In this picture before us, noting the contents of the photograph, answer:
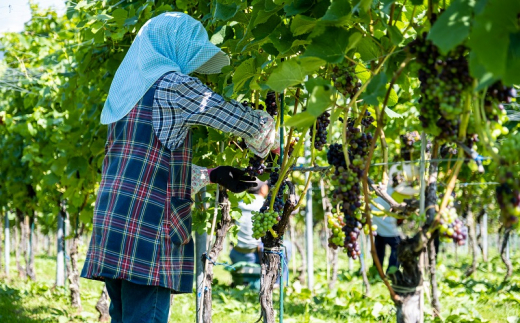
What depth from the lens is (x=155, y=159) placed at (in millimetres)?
2236

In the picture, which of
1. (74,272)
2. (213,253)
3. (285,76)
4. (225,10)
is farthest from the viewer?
(74,272)

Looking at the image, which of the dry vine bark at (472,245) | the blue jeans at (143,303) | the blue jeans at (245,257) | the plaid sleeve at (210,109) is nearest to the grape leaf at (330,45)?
the plaid sleeve at (210,109)

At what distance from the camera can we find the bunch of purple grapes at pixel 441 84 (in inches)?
49.5

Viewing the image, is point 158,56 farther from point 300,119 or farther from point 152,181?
point 300,119

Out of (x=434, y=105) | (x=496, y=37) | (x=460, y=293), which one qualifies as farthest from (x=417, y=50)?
(x=460, y=293)

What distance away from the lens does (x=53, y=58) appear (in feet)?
18.5

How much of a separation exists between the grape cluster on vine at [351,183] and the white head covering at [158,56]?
0.81 metres

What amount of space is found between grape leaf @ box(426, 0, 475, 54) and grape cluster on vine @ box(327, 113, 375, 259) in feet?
1.59

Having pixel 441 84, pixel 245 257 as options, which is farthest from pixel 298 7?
pixel 245 257

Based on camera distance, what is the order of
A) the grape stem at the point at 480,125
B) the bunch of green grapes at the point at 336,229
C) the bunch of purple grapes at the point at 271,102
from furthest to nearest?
the bunch of purple grapes at the point at 271,102
the bunch of green grapes at the point at 336,229
the grape stem at the point at 480,125

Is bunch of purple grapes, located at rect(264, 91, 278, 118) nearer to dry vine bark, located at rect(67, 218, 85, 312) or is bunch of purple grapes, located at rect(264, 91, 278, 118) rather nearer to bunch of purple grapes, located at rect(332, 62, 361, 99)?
bunch of purple grapes, located at rect(332, 62, 361, 99)

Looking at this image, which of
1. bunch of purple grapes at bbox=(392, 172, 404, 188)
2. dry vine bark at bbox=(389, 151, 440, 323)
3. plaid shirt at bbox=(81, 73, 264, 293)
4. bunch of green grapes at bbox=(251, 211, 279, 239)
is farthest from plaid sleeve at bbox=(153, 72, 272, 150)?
bunch of purple grapes at bbox=(392, 172, 404, 188)

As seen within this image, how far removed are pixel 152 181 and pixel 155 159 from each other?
86 millimetres

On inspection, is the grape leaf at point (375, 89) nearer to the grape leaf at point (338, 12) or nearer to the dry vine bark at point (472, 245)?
the grape leaf at point (338, 12)
